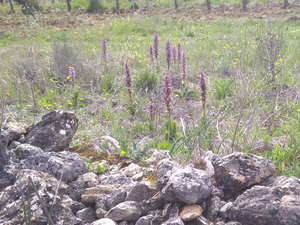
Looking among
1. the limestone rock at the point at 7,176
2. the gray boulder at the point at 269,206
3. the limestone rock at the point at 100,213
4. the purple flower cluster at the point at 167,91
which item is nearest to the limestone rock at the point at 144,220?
the limestone rock at the point at 100,213

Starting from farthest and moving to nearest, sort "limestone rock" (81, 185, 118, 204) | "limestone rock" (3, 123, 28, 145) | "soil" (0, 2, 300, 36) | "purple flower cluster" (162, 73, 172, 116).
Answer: "soil" (0, 2, 300, 36) < "purple flower cluster" (162, 73, 172, 116) < "limestone rock" (3, 123, 28, 145) < "limestone rock" (81, 185, 118, 204)

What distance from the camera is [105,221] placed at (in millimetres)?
1545

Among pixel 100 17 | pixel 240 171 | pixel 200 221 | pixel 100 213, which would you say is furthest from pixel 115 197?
pixel 100 17

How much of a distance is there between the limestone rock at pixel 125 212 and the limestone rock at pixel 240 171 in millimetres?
547

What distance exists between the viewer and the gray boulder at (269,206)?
1.33m

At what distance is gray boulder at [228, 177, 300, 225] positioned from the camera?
4.35 feet

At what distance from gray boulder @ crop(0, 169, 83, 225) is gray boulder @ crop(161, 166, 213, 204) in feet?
1.82

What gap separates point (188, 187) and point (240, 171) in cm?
39

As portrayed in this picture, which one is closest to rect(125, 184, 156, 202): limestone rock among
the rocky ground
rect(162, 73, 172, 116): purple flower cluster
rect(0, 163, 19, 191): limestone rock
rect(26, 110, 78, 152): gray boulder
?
the rocky ground

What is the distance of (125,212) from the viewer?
5.19ft

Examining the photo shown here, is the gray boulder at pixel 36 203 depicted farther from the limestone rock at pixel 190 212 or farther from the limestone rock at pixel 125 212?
the limestone rock at pixel 190 212

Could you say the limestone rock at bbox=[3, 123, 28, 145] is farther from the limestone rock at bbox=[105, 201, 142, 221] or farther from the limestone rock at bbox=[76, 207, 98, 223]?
the limestone rock at bbox=[105, 201, 142, 221]

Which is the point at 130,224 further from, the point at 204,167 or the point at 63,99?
the point at 63,99

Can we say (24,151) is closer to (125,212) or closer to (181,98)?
(125,212)
